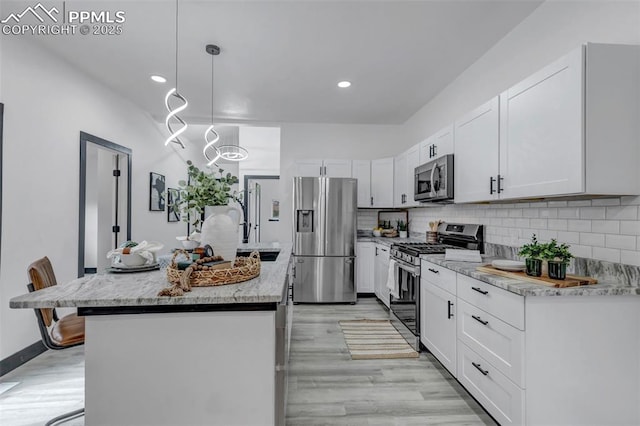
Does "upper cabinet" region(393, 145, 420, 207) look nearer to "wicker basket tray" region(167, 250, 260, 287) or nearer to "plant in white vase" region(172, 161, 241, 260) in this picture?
"plant in white vase" region(172, 161, 241, 260)

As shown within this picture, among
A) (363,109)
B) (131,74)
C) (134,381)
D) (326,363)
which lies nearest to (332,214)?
(363,109)

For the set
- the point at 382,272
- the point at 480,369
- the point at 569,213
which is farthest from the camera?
the point at 382,272

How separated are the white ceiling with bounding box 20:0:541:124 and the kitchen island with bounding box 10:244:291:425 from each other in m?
2.13

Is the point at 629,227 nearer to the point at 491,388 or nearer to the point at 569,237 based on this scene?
the point at 569,237

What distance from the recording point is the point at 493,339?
1720 millimetres

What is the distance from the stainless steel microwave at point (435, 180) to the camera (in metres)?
2.81

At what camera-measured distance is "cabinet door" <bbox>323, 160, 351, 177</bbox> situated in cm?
462

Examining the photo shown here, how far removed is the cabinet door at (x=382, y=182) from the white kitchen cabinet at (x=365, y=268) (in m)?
0.71

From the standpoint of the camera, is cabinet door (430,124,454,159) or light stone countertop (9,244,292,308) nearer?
light stone countertop (9,244,292,308)

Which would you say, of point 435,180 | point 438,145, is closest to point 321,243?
point 435,180

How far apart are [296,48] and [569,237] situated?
2620mm

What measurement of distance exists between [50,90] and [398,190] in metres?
4.11

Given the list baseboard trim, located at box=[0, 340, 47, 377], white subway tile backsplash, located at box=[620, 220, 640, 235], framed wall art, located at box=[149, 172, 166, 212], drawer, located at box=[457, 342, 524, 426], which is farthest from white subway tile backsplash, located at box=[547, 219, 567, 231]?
framed wall art, located at box=[149, 172, 166, 212]

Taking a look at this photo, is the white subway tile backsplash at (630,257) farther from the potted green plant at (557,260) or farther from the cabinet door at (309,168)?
the cabinet door at (309,168)
